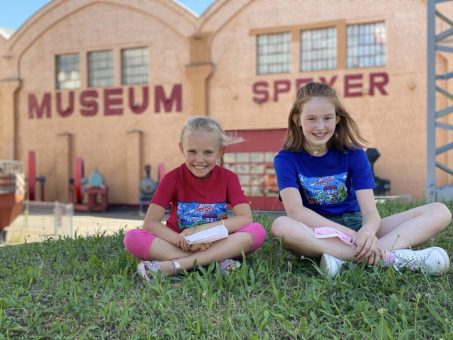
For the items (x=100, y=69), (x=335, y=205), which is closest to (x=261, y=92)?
(x=100, y=69)

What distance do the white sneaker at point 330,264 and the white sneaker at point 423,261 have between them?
0.35 meters

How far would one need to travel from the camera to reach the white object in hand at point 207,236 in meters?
3.42

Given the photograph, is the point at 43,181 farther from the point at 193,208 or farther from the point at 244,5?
the point at 193,208

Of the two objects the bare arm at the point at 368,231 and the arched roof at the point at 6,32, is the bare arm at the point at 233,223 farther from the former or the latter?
the arched roof at the point at 6,32

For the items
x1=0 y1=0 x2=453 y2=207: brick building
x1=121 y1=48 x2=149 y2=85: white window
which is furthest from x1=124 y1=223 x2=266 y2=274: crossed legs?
x1=121 y1=48 x2=149 y2=85: white window

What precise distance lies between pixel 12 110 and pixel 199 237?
66.2ft

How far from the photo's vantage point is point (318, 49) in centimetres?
1716

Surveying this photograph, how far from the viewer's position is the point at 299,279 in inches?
127

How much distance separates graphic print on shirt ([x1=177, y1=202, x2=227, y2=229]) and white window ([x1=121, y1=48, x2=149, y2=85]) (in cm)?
1649

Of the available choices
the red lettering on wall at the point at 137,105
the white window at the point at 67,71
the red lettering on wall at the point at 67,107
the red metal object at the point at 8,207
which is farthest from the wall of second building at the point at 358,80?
the red metal object at the point at 8,207

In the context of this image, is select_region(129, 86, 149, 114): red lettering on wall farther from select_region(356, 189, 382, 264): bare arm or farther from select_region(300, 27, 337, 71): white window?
select_region(356, 189, 382, 264): bare arm

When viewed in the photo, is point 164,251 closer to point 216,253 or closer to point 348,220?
point 216,253

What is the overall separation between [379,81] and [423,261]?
45.8ft

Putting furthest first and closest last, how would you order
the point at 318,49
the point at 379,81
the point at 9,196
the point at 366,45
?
1. the point at 318,49
2. the point at 366,45
3. the point at 379,81
4. the point at 9,196
